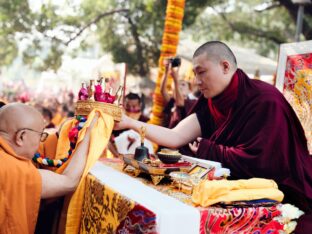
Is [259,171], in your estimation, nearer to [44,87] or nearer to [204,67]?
[204,67]

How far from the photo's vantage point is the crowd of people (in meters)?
2.41

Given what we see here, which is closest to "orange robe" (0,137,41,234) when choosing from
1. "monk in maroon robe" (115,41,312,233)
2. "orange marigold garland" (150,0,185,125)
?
"monk in maroon robe" (115,41,312,233)

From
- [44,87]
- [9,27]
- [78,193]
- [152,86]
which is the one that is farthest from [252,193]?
[44,87]

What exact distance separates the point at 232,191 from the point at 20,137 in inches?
45.7

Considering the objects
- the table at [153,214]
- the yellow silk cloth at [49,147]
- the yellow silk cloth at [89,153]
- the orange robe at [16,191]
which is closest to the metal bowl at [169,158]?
the table at [153,214]

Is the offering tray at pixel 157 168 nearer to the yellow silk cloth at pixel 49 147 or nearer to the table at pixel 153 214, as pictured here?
the table at pixel 153 214

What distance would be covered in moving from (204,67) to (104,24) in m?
13.1

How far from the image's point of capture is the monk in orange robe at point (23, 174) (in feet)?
7.59

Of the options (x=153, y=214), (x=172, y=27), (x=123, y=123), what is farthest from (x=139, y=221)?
(x=172, y=27)

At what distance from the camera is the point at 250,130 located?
270cm

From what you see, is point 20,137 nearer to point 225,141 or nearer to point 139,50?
point 225,141

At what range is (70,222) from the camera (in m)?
2.64

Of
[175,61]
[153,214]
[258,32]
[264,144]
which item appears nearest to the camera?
[153,214]

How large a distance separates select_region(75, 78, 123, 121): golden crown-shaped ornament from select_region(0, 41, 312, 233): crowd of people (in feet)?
0.65
